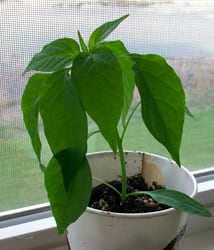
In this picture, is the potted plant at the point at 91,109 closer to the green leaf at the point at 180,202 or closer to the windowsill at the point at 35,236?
the green leaf at the point at 180,202

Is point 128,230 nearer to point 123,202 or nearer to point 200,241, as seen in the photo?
point 123,202

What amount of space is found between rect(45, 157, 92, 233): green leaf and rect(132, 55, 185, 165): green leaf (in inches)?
3.1

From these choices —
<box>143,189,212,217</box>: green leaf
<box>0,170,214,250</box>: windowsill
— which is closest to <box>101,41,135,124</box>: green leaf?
<box>143,189,212,217</box>: green leaf

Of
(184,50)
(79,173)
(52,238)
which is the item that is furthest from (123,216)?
(184,50)

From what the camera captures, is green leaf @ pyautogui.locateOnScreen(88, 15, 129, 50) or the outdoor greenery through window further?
the outdoor greenery through window

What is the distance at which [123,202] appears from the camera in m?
0.53

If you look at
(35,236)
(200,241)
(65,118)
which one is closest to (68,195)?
(65,118)

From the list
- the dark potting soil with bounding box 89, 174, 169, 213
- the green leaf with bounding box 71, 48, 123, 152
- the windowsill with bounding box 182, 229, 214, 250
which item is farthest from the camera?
the windowsill with bounding box 182, 229, 214, 250

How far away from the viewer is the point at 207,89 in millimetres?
765

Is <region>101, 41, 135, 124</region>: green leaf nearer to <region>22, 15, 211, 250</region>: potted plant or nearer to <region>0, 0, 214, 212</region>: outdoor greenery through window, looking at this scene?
<region>22, 15, 211, 250</region>: potted plant

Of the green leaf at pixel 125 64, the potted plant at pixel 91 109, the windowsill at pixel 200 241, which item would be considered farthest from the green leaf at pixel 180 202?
the windowsill at pixel 200 241

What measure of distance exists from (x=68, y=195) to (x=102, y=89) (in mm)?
110

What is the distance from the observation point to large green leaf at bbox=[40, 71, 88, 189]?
42 cm

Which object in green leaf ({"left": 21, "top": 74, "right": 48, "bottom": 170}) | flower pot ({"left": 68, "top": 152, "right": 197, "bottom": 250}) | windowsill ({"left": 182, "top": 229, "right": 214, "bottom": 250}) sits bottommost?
windowsill ({"left": 182, "top": 229, "right": 214, "bottom": 250})
